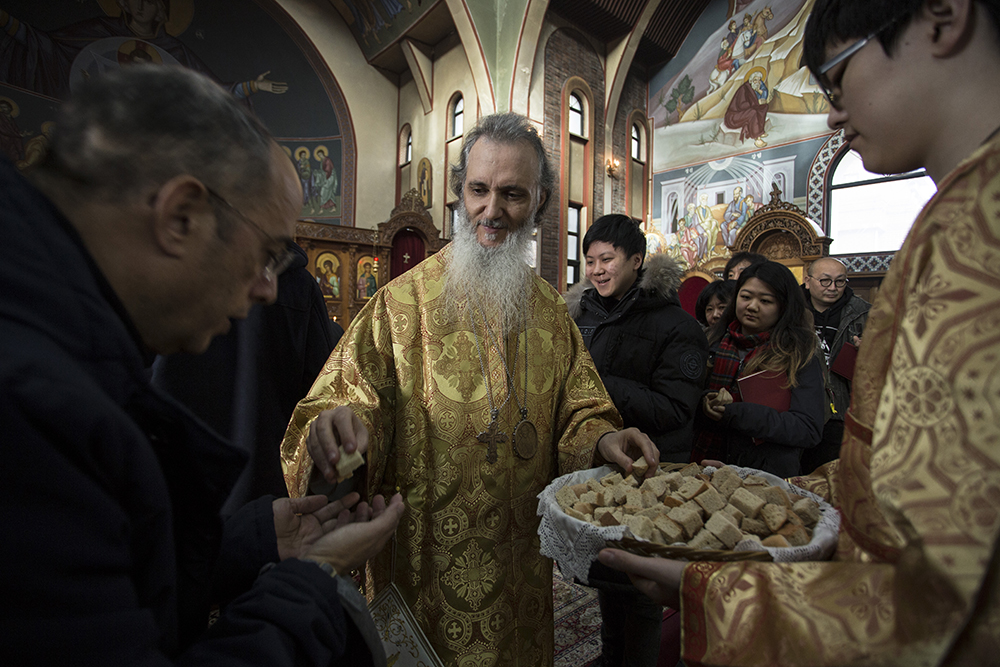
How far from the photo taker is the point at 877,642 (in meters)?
0.61

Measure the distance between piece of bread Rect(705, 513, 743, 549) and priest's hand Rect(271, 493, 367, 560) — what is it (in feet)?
2.56

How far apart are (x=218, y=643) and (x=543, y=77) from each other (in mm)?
11445

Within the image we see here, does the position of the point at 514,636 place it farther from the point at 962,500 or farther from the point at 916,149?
the point at 916,149

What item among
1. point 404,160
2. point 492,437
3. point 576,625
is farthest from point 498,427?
point 404,160

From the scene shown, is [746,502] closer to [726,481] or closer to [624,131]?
[726,481]

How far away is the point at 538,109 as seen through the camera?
34.5 feet

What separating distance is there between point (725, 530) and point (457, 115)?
12450mm

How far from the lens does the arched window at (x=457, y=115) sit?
12.0m

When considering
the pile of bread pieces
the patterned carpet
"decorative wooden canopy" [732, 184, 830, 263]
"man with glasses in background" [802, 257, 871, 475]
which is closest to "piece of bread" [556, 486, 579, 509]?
the pile of bread pieces

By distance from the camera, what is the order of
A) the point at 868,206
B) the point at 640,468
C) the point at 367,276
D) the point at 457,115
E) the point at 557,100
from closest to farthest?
the point at 640,468
the point at 868,206
the point at 367,276
the point at 557,100
the point at 457,115

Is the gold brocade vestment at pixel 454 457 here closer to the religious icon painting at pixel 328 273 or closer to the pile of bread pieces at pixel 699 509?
the pile of bread pieces at pixel 699 509

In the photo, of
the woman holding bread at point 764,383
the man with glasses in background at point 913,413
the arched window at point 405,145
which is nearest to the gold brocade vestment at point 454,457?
the man with glasses in background at point 913,413

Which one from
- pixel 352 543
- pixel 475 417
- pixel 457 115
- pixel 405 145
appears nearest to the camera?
pixel 352 543

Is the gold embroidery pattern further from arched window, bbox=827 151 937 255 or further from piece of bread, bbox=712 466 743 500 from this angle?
arched window, bbox=827 151 937 255
